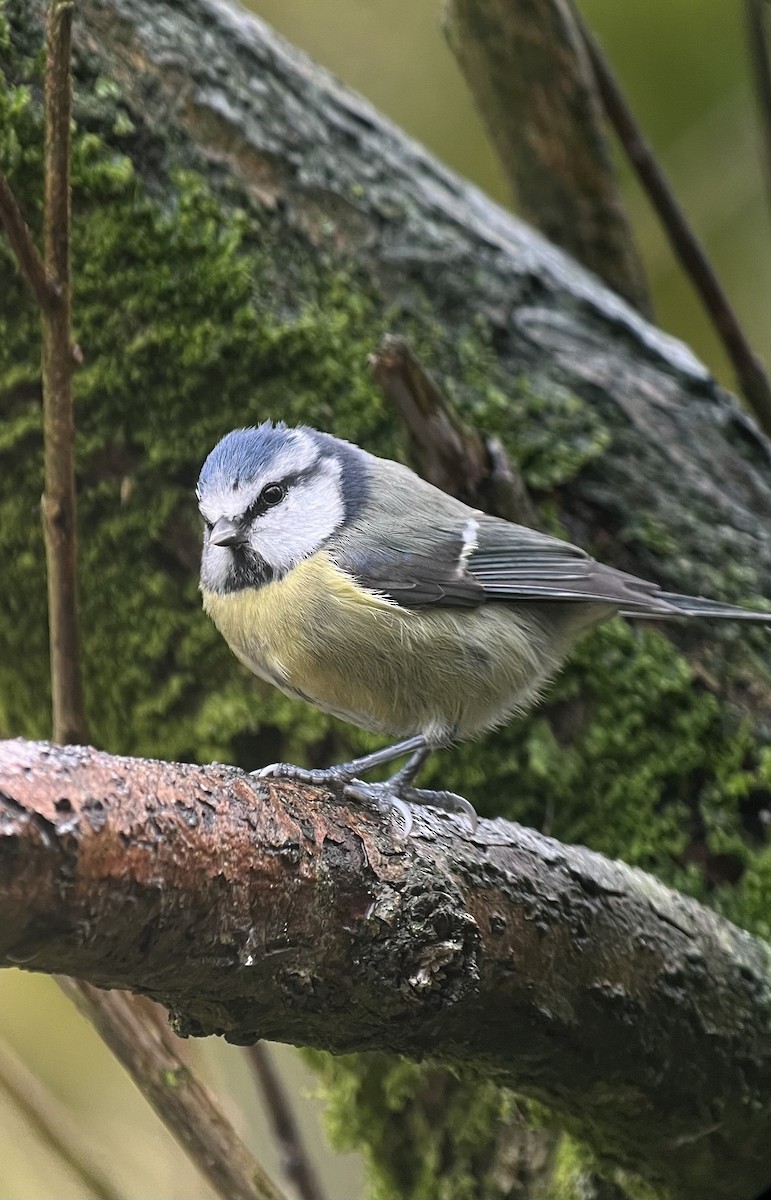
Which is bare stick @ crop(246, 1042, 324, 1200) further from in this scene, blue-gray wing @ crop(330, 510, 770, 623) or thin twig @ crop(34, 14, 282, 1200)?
blue-gray wing @ crop(330, 510, 770, 623)

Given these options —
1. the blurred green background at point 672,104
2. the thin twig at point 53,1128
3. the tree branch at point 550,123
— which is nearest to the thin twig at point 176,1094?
the thin twig at point 53,1128

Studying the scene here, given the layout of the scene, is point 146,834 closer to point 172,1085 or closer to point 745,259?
point 172,1085

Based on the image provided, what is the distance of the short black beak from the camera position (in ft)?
4.45

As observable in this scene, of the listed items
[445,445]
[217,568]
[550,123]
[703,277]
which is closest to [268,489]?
[217,568]

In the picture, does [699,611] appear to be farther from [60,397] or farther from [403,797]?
[60,397]

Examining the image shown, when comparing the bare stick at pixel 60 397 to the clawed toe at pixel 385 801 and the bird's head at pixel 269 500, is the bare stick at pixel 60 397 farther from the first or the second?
the clawed toe at pixel 385 801

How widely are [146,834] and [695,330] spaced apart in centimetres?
267

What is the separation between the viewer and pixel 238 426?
164cm

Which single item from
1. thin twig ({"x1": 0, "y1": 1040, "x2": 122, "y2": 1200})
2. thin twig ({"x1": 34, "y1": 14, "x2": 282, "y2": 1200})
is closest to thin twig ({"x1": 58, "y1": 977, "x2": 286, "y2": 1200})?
thin twig ({"x1": 34, "y1": 14, "x2": 282, "y2": 1200})

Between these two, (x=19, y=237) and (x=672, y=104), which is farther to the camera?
(x=672, y=104)

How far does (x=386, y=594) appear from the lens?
137 cm

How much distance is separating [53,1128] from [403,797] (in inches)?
21.2

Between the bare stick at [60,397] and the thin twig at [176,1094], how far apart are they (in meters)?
0.40

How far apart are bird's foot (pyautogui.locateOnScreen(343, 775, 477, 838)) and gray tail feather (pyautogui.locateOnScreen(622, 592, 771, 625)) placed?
1.28 feet
